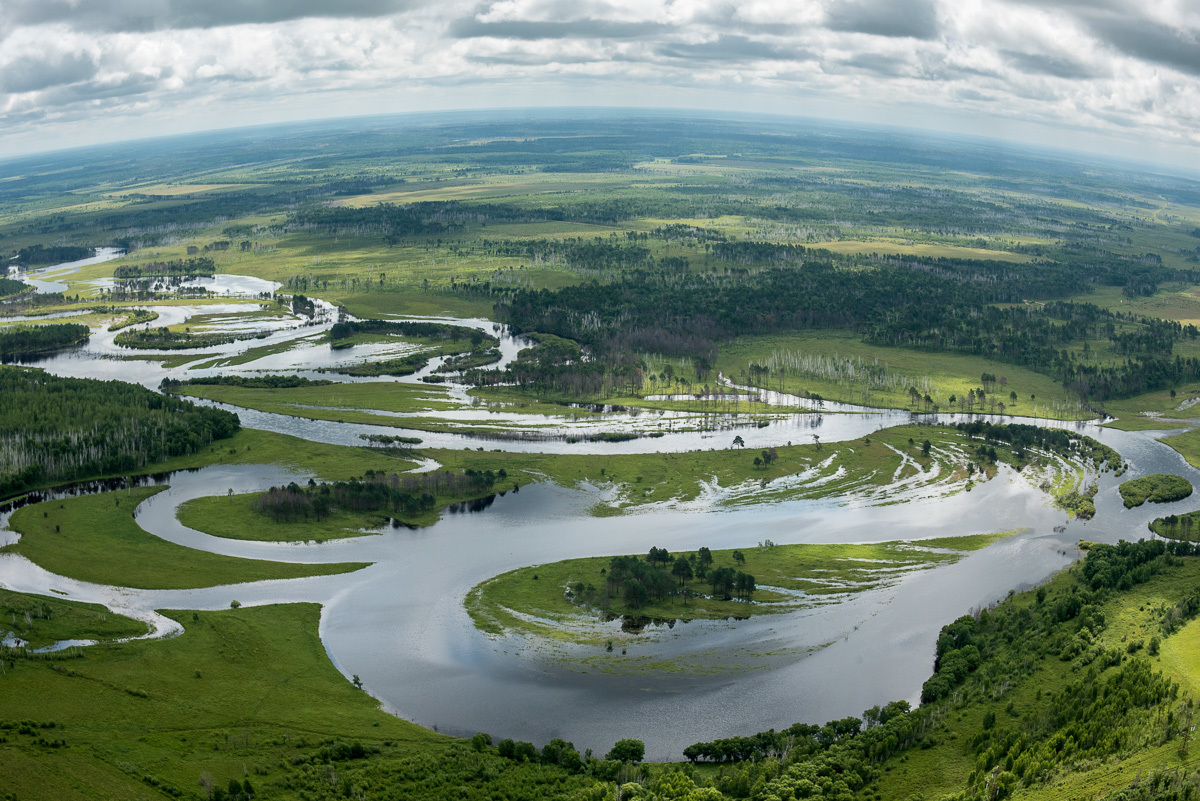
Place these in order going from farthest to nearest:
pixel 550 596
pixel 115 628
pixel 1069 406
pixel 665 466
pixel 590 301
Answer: pixel 590 301, pixel 1069 406, pixel 665 466, pixel 550 596, pixel 115 628

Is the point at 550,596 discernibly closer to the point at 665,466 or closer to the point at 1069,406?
the point at 665,466

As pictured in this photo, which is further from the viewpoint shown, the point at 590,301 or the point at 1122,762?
the point at 590,301

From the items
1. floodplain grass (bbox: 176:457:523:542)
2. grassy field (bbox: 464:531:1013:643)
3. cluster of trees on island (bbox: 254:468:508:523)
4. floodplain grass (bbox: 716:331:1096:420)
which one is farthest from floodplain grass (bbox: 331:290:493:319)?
grassy field (bbox: 464:531:1013:643)

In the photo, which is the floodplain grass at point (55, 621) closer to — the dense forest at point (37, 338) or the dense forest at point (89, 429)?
the dense forest at point (89, 429)

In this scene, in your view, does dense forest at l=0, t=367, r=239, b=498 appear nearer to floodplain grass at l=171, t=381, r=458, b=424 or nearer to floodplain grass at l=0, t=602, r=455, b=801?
floodplain grass at l=171, t=381, r=458, b=424

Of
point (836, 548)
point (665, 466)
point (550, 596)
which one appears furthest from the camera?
point (665, 466)

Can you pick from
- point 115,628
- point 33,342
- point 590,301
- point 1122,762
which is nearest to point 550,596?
point 115,628

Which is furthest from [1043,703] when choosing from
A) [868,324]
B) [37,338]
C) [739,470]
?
[37,338]
